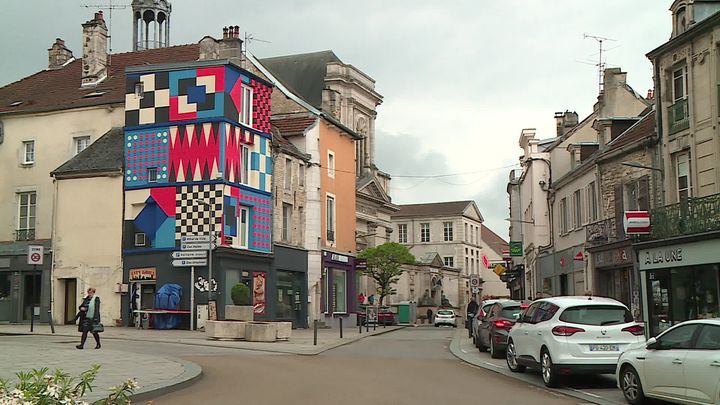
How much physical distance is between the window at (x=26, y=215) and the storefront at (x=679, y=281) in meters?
28.2

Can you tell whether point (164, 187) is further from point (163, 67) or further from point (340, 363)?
point (340, 363)

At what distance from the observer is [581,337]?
595 inches

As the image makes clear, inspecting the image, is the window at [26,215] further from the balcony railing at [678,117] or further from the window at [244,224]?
the balcony railing at [678,117]

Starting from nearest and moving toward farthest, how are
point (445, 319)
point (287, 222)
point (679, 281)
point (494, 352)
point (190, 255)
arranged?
point (494, 352) → point (679, 281) → point (190, 255) → point (287, 222) → point (445, 319)

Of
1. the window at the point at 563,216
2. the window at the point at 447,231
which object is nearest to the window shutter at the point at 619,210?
the window at the point at 563,216

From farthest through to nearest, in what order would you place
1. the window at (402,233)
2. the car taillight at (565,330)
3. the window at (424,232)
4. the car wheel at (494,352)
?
the window at (402,233), the window at (424,232), the car wheel at (494,352), the car taillight at (565,330)

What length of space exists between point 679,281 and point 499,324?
222 inches

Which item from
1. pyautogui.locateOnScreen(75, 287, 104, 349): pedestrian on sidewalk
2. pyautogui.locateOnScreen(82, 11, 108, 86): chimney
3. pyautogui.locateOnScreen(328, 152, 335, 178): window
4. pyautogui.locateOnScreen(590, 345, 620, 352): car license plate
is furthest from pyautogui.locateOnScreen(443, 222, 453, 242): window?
pyautogui.locateOnScreen(590, 345, 620, 352): car license plate

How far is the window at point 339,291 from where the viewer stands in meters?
49.4

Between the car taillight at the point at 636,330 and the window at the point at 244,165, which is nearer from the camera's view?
the car taillight at the point at 636,330

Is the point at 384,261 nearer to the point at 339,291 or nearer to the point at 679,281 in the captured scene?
the point at 339,291

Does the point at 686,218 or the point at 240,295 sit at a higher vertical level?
the point at 686,218

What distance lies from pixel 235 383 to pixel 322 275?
1241 inches

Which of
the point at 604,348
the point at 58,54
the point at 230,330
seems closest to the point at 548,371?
the point at 604,348
